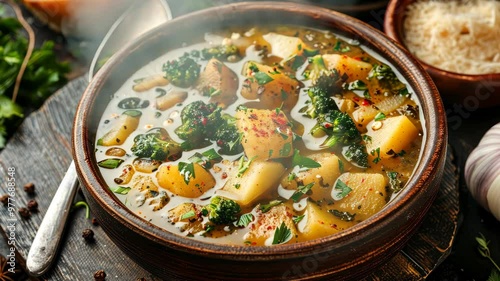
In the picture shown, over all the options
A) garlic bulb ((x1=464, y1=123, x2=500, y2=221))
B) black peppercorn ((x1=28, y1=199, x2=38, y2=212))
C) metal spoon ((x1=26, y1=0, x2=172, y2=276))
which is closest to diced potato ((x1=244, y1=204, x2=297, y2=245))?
metal spoon ((x1=26, y1=0, x2=172, y2=276))

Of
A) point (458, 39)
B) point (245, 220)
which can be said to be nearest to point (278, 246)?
point (245, 220)

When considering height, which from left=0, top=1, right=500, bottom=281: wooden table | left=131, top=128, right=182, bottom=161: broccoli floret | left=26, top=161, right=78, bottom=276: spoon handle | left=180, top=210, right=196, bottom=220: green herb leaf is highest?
left=131, top=128, right=182, bottom=161: broccoli floret

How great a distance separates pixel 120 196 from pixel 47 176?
0.96m

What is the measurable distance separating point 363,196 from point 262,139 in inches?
22.3

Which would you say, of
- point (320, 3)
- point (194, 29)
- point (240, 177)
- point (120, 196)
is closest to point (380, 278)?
point (240, 177)

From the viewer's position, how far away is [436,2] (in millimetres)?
4824

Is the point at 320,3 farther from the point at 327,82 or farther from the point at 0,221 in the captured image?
the point at 0,221

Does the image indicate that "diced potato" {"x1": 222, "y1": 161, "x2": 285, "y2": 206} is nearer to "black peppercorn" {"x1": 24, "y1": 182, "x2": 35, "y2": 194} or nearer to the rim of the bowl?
"black peppercorn" {"x1": 24, "y1": 182, "x2": 35, "y2": 194}

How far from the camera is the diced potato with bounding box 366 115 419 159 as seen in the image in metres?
3.14

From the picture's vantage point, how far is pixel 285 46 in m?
3.76

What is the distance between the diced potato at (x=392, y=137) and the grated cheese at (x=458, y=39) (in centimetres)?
130

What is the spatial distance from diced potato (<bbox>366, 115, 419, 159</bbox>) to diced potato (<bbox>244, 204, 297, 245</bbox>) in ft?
1.90

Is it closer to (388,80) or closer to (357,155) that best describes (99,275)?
(357,155)

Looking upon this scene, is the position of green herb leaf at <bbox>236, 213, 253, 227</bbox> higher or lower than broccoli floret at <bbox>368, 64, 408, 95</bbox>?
lower
